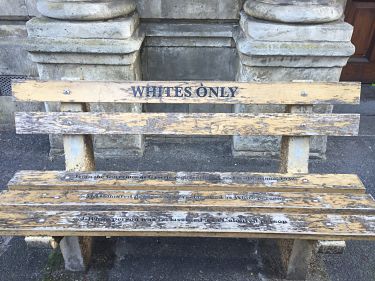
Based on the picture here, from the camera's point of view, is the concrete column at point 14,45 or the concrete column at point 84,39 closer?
the concrete column at point 84,39

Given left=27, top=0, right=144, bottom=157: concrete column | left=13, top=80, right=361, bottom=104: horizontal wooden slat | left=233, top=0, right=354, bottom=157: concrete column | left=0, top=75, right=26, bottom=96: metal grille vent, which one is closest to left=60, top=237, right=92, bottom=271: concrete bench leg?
left=13, top=80, right=361, bottom=104: horizontal wooden slat

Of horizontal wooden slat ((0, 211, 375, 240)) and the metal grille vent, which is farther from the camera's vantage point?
the metal grille vent

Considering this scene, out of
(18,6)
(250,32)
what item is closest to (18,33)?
(18,6)

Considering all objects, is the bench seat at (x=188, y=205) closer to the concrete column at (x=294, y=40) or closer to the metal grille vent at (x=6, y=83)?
the concrete column at (x=294, y=40)

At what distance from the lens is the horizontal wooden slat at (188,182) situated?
8.02ft

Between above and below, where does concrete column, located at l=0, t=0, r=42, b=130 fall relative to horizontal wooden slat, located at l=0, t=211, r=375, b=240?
above

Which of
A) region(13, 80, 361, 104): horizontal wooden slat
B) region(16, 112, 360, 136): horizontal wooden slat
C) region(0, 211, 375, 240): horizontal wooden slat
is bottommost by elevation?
region(0, 211, 375, 240): horizontal wooden slat

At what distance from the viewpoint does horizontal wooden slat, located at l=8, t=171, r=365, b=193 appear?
244 centimetres

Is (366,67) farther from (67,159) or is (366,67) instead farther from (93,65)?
(67,159)

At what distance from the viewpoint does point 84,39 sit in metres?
3.22

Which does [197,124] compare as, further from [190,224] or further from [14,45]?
[14,45]

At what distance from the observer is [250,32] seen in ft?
10.7

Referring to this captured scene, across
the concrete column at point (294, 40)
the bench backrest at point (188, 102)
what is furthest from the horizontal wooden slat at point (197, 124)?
the concrete column at point (294, 40)

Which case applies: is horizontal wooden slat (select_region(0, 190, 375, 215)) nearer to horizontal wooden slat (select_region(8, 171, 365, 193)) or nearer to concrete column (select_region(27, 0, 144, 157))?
horizontal wooden slat (select_region(8, 171, 365, 193))
